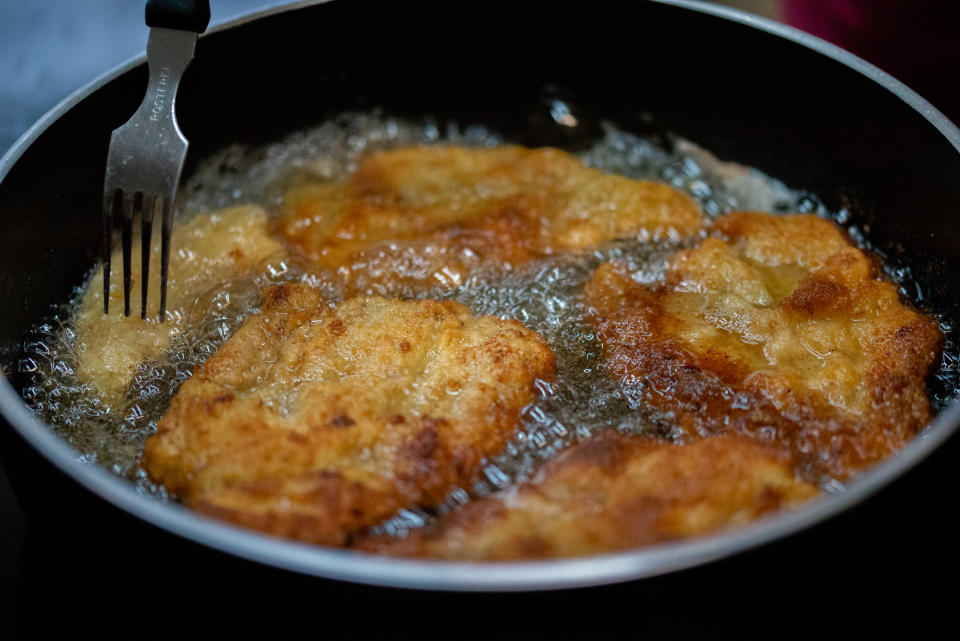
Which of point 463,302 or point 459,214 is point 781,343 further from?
point 459,214

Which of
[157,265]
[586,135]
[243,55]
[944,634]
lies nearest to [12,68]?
[243,55]

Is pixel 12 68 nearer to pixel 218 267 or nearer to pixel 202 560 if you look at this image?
pixel 218 267

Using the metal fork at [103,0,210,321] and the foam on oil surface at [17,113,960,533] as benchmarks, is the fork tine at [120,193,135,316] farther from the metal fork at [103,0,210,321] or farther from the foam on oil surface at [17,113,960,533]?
the foam on oil surface at [17,113,960,533]

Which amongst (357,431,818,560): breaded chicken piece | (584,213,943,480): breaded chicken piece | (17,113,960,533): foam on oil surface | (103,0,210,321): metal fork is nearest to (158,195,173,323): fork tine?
(103,0,210,321): metal fork

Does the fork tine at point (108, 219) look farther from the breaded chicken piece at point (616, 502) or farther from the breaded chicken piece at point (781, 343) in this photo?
the breaded chicken piece at point (781, 343)

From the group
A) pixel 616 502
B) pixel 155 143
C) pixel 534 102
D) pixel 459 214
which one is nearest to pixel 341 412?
pixel 616 502
